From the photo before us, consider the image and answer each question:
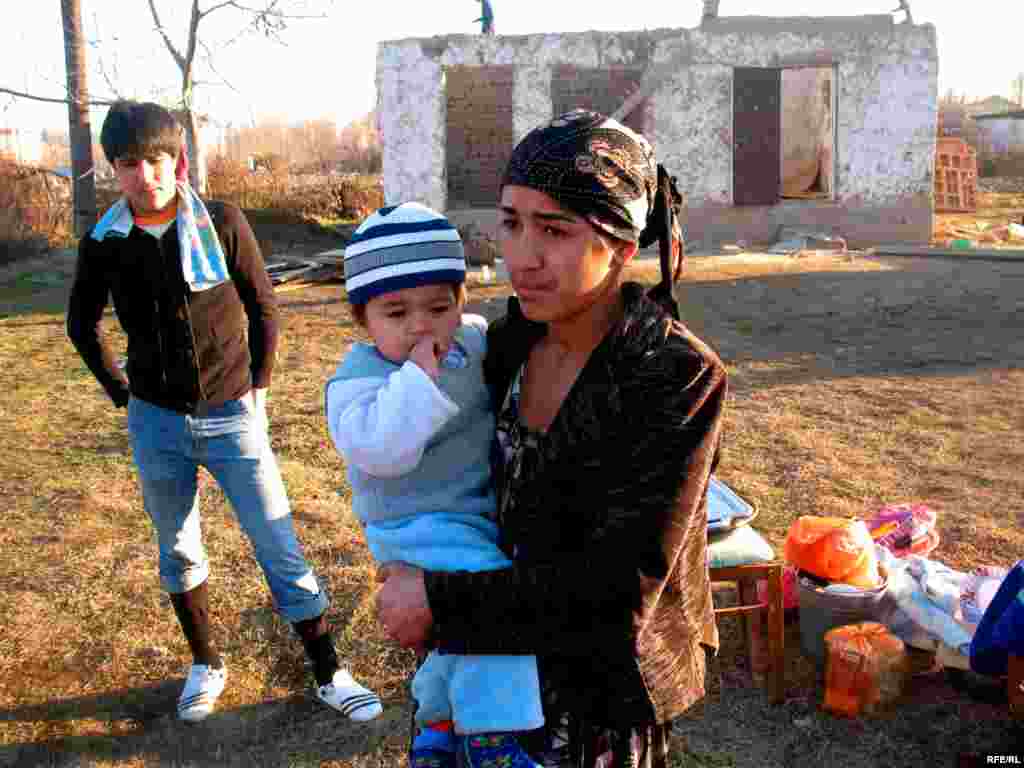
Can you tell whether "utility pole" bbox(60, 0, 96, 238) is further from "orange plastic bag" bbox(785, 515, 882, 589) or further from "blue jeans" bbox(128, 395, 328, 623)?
"orange plastic bag" bbox(785, 515, 882, 589)

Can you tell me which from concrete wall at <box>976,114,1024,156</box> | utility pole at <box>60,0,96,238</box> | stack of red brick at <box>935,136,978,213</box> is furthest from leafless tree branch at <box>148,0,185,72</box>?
concrete wall at <box>976,114,1024,156</box>

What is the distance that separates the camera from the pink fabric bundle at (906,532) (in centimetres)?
409

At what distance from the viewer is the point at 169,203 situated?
9.89 ft

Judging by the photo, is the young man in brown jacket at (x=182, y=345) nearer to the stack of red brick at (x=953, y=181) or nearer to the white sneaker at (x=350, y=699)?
the white sneaker at (x=350, y=699)

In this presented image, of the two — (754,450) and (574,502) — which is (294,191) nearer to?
(754,450)

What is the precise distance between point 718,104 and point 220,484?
13.5 metres

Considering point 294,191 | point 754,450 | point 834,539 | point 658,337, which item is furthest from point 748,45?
point 658,337

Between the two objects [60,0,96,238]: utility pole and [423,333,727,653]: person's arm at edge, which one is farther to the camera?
[60,0,96,238]: utility pole

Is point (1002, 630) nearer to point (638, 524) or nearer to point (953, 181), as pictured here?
point (638, 524)

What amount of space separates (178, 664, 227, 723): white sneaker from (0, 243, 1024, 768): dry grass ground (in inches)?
→ 1.9

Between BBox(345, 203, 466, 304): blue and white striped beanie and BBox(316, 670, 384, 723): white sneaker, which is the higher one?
BBox(345, 203, 466, 304): blue and white striped beanie

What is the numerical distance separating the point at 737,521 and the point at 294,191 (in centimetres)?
1763

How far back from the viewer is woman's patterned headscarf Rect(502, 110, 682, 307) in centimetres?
142

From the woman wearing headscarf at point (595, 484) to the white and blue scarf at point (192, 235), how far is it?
67.1 inches
